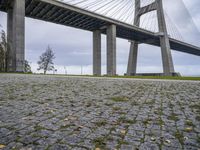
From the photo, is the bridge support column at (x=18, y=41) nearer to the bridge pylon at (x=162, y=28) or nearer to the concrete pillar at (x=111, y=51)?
the concrete pillar at (x=111, y=51)

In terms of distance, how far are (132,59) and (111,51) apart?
388 inches

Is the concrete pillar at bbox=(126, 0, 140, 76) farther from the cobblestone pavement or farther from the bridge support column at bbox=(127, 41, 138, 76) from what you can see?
the cobblestone pavement

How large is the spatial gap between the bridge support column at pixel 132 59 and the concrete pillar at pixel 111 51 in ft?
30.0

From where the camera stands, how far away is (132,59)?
44.2m

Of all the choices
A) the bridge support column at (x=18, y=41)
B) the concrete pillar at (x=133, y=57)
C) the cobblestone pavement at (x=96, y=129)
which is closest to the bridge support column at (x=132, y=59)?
the concrete pillar at (x=133, y=57)

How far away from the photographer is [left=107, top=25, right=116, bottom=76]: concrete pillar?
116 feet

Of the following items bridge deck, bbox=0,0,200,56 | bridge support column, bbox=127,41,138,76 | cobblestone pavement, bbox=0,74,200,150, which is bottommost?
cobblestone pavement, bbox=0,74,200,150

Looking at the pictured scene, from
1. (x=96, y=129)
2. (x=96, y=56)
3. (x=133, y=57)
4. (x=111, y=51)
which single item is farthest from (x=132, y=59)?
(x=96, y=129)

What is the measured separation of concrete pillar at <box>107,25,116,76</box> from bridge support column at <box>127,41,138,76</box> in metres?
9.13

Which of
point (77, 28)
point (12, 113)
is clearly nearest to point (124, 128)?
point (12, 113)

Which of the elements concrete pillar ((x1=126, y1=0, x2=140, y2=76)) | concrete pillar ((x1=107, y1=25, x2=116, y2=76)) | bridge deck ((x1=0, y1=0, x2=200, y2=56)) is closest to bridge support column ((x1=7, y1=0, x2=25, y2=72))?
bridge deck ((x1=0, y1=0, x2=200, y2=56))

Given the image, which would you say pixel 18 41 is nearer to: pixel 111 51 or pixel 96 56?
pixel 96 56

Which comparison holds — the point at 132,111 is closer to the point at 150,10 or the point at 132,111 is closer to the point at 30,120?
the point at 30,120

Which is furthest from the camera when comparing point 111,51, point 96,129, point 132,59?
point 132,59
